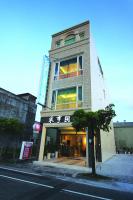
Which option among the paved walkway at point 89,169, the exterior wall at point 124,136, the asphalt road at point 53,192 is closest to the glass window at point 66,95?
the paved walkway at point 89,169

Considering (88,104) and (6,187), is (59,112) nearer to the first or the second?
(88,104)

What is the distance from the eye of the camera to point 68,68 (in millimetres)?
16797

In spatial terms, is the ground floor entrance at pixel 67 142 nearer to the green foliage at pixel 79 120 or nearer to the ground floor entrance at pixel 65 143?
the ground floor entrance at pixel 65 143

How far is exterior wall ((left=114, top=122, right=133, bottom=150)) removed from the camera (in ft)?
104

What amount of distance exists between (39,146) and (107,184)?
850 cm

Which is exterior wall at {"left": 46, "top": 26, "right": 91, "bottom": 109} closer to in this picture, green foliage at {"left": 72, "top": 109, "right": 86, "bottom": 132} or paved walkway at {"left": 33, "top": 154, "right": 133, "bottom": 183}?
green foliage at {"left": 72, "top": 109, "right": 86, "bottom": 132}

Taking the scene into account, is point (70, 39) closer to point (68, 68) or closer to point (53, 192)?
point (68, 68)

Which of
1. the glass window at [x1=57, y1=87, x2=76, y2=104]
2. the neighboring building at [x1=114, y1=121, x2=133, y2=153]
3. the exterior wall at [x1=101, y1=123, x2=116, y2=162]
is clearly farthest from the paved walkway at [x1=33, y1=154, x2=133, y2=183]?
the neighboring building at [x1=114, y1=121, x2=133, y2=153]

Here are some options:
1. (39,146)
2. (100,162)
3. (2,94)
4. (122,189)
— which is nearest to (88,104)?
(100,162)

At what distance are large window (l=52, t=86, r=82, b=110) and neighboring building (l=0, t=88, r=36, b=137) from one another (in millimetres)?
7933

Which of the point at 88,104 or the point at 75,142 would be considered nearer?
the point at 88,104

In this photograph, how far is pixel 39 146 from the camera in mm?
14867

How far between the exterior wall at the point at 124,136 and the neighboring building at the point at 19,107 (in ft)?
62.8

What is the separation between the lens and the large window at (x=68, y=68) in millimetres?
15995
